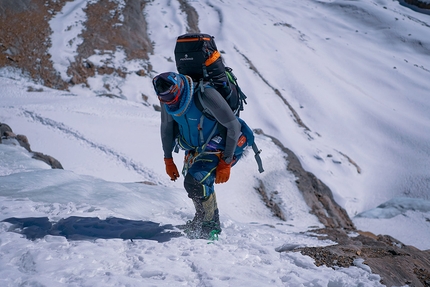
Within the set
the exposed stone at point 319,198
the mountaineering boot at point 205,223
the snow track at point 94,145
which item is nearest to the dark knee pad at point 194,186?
the mountaineering boot at point 205,223

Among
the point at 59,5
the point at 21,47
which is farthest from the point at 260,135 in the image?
the point at 59,5

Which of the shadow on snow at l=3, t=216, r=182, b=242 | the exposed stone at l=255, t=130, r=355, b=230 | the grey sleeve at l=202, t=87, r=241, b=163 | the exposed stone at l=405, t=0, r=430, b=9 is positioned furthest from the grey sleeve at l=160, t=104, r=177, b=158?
the exposed stone at l=405, t=0, r=430, b=9

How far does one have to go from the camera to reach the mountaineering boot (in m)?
3.94

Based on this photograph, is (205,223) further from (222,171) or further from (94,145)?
(94,145)

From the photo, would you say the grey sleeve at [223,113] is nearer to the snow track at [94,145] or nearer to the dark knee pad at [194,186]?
the dark knee pad at [194,186]

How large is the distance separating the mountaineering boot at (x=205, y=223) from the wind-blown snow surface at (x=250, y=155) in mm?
199

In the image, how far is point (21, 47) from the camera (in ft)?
57.0

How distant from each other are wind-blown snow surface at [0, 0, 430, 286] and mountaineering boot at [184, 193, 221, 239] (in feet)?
0.65

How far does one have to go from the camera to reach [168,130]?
12.9 ft

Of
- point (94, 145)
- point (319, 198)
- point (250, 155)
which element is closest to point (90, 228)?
point (94, 145)

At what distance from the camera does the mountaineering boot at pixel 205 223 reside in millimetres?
3936

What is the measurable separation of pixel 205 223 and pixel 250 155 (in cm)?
736

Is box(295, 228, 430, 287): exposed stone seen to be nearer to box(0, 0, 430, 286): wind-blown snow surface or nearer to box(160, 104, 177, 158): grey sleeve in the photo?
box(0, 0, 430, 286): wind-blown snow surface

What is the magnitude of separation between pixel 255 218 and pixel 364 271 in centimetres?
557
